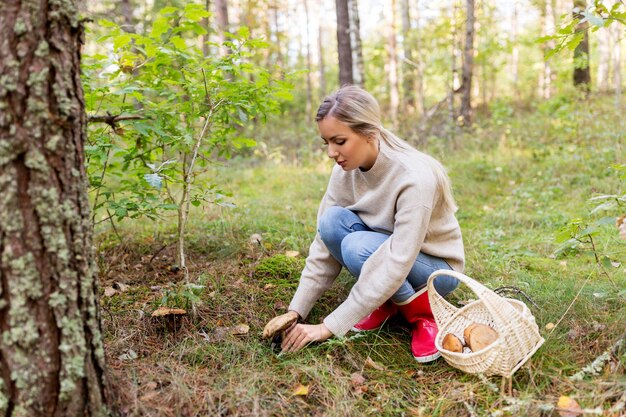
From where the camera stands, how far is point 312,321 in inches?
103

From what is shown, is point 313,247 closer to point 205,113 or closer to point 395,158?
point 395,158

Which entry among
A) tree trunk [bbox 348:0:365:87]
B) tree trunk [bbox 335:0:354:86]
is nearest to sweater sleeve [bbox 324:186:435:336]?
tree trunk [bbox 335:0:354:86]

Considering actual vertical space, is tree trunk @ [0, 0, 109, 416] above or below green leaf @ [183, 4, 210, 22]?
below

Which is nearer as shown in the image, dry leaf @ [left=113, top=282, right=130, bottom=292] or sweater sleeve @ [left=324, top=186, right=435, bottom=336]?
sweater sleeve @ [left=324, top=186, right=435, bottom=336]

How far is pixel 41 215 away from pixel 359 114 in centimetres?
138

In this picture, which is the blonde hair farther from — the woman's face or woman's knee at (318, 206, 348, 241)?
woman's knee at (318, 206, 348, 241)

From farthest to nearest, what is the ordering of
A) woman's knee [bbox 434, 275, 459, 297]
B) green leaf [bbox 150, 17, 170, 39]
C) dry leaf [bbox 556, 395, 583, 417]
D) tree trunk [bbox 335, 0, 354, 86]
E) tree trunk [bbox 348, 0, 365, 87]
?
tree trunk [bbox 348, 0, 365, 87]
tree trunk [bbox 335, 0, 354, 86]
woman's knee [bbox 434, 275, 459, 297]
green leaf [bbox 150, 17, 170, 39]
dry leaf [bbox 556, 395, 583, 417]

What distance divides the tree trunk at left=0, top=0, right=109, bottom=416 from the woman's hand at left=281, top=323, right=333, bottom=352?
36.1 inches

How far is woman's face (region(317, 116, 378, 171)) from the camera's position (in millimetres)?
2248

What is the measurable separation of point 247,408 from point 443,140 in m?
6.49

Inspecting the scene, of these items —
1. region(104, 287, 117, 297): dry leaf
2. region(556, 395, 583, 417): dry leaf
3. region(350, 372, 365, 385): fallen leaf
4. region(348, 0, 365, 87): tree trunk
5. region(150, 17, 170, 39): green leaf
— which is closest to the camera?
region(556, 395, 583, 417): dry leaf

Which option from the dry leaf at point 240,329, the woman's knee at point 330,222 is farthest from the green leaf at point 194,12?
the dry leaf at point 240,329

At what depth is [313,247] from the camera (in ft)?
8.71

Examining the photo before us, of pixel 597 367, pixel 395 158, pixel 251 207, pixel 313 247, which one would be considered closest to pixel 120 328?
pixel 313 247
